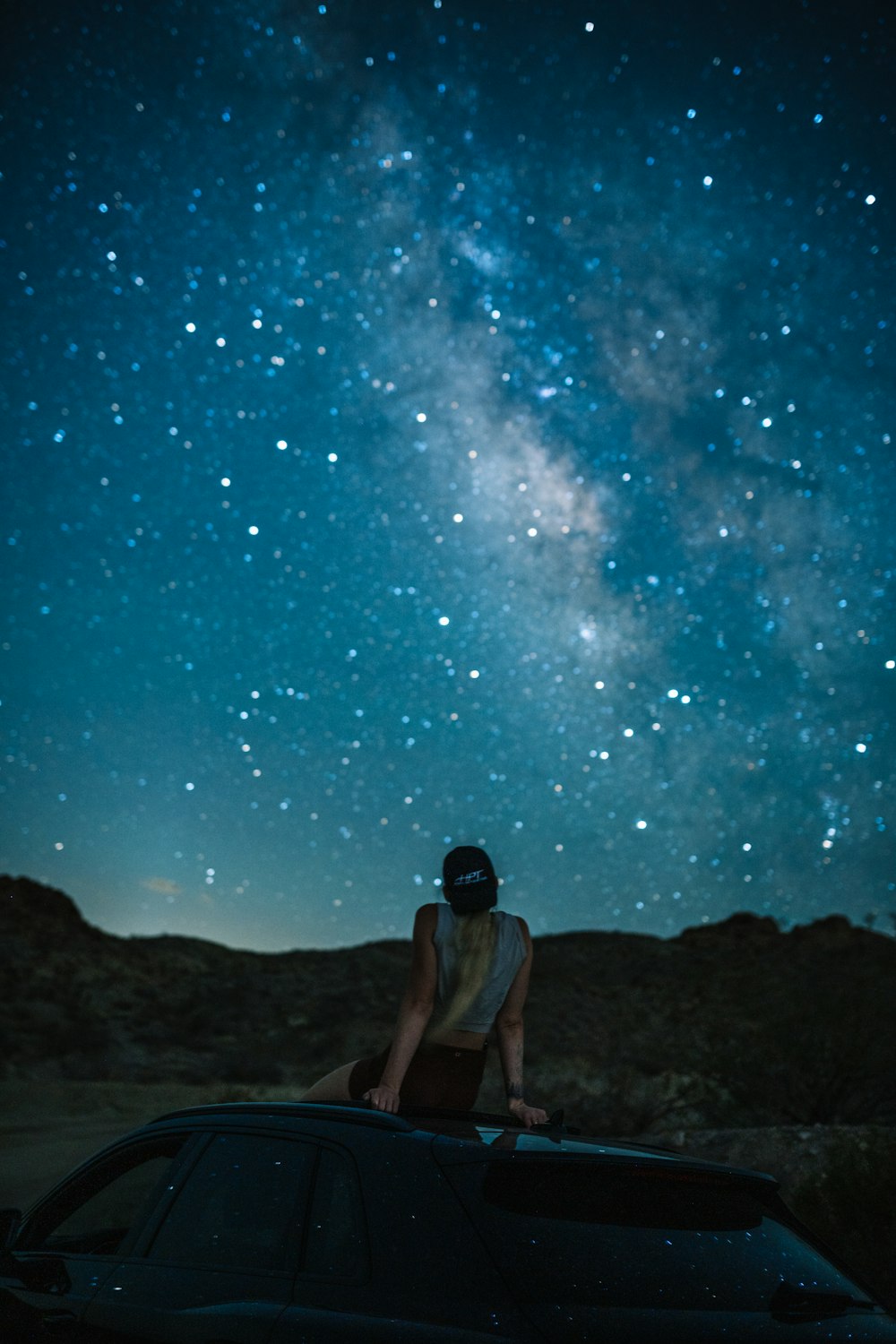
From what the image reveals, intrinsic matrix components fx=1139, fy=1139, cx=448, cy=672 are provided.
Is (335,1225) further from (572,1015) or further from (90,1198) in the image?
(572,1015)

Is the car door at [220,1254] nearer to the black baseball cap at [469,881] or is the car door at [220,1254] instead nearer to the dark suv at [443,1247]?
the dark suv at [443,1247]

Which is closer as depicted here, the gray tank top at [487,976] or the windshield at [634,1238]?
the windshield at [634,1238]

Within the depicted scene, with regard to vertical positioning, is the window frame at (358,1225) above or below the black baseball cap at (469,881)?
below

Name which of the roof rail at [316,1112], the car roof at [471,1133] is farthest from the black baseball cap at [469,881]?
the roof rail at [316,1112]

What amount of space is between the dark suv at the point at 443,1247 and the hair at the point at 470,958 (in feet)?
3.31

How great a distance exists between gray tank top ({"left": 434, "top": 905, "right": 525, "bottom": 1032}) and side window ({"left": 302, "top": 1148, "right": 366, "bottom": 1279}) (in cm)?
156

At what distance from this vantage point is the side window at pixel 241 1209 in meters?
2.89

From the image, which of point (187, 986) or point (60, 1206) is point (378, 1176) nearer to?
point (60, 1206)

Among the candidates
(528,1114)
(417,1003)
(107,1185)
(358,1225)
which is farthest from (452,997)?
(358,1225)

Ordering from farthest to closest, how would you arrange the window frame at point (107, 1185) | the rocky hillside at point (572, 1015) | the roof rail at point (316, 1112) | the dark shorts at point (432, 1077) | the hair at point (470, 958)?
the rocky hillside at point (572, 1015) → the hair at point (470, 958) → the dark shorts at point (432, 1077) → the window frame at point (107, 1185) → the roof rail at point (316, 1112)

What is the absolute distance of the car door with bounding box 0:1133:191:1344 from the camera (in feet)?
11.0

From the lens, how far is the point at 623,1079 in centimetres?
1619

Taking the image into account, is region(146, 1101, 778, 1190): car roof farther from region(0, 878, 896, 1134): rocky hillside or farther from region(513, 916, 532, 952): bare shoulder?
region(0, 878, 896, 1134): rocky hillside

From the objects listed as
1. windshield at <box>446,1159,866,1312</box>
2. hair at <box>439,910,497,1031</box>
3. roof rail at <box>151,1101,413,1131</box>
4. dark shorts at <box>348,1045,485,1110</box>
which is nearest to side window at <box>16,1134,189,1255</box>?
roof rail at <box>151,1101,413,1131</box>
